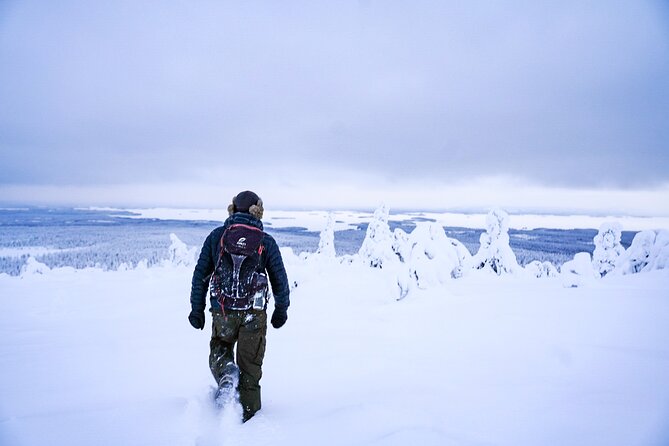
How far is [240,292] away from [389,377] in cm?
235

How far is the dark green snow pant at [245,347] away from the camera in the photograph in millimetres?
3174

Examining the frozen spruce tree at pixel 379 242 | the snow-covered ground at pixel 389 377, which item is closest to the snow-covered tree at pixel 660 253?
the snow-covered ground at pixel 389 377

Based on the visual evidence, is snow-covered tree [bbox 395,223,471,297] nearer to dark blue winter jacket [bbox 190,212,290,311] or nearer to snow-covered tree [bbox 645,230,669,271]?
snow-covered tree [bbox 645,230,669,271]

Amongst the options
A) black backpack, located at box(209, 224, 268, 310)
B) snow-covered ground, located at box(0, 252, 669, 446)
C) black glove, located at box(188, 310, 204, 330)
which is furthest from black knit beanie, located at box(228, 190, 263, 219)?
snow-covered ground, located at box(0, 252, 669, 446)

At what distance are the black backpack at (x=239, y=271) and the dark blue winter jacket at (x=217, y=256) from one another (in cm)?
11

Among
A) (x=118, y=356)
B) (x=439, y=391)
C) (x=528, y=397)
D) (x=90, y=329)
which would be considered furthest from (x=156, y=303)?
(x=528, y=397)

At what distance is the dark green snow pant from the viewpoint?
3174mm

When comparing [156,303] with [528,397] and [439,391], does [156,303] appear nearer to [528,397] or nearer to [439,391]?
[439,391]

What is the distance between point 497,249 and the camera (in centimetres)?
1908

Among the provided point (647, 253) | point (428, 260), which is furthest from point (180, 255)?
point (647, 253)

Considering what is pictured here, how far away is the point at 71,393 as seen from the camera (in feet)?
11.6

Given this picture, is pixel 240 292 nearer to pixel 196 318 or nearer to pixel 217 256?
pixel 217 256

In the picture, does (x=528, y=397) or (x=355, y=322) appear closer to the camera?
(x=528, y=397)

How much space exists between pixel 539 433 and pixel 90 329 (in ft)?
28.8
